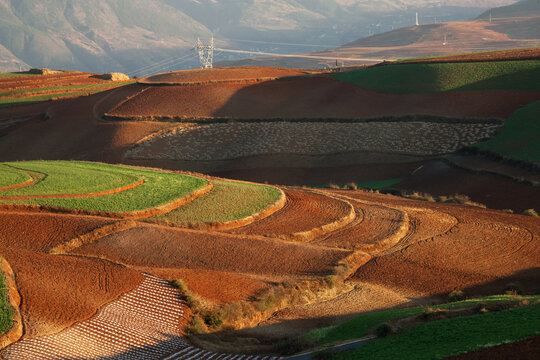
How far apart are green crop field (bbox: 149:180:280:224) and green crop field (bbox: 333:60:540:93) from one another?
25518 mm

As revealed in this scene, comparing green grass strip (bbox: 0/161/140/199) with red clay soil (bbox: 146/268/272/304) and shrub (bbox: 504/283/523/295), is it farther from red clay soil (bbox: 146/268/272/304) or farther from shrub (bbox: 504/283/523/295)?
shrub (bbox: 504/283/523/295)

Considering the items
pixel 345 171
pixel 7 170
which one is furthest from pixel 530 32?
pixel 7 170

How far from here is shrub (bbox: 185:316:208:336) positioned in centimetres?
1527

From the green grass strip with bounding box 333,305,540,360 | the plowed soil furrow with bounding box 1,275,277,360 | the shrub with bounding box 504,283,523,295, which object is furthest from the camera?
the shrub with bounding box 504,283,523,295

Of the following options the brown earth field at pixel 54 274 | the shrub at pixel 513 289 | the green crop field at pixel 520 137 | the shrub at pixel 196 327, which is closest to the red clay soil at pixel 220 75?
the green crop field at pixel 520 137

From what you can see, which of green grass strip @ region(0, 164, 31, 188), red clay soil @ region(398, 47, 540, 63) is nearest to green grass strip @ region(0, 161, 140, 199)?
green grass strip @ region(0, 164, 31, 188)

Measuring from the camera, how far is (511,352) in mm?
10812

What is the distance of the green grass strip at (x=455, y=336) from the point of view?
1159cm

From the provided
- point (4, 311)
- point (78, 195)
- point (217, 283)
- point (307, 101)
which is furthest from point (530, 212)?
point (307, 101)

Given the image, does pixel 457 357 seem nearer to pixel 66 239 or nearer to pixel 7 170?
pixel 66 239

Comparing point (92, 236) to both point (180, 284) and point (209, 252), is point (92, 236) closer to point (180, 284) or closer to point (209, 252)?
point (209, 252)

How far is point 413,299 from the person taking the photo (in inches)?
770

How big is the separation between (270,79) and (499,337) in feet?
164

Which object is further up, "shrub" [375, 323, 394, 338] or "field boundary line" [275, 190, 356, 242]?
"shrub" [375, 323, 394, 338]
